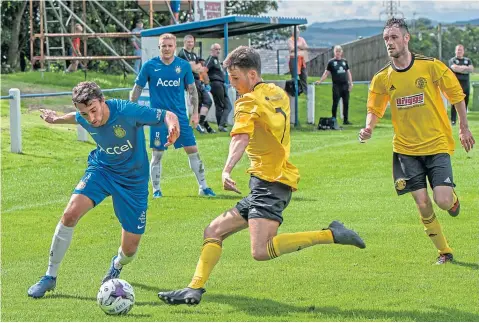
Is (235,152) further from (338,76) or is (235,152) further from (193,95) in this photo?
(338,76)

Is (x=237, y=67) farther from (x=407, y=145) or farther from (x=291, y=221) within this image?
(x=291, y=221)

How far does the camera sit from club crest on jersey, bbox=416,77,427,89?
9.30 meters

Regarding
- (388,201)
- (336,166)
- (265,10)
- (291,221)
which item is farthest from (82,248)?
(265,10)

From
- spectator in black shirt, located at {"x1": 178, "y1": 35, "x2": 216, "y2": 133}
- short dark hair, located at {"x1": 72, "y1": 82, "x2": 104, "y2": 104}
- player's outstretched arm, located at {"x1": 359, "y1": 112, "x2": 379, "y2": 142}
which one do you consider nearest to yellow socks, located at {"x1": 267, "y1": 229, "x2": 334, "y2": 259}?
player's outstretched arm, located at {"x1": 359, "y1": 112, "x2": 379, "y2": 142}

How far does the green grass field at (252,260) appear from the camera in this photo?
303 inches

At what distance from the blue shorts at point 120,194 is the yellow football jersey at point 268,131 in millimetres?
1136

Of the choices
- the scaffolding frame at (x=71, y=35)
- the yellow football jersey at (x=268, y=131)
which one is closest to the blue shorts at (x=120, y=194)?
the yellow football jersey at (x=268, y=131)

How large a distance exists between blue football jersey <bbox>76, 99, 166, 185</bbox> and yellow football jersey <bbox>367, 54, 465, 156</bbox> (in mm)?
2413

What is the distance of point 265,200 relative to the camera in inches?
310

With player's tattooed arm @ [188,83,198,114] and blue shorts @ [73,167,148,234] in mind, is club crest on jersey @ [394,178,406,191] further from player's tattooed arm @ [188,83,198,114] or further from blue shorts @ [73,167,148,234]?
player's tattooed arm @ [188,83,198,114]

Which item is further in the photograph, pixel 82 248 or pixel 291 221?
pixel 291 221

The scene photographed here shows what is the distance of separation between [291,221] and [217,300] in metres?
4.31

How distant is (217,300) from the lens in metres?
8.02

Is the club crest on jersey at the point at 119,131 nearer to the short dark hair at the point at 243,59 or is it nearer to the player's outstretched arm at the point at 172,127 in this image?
the player's outstretched arm at the point at 172,127
